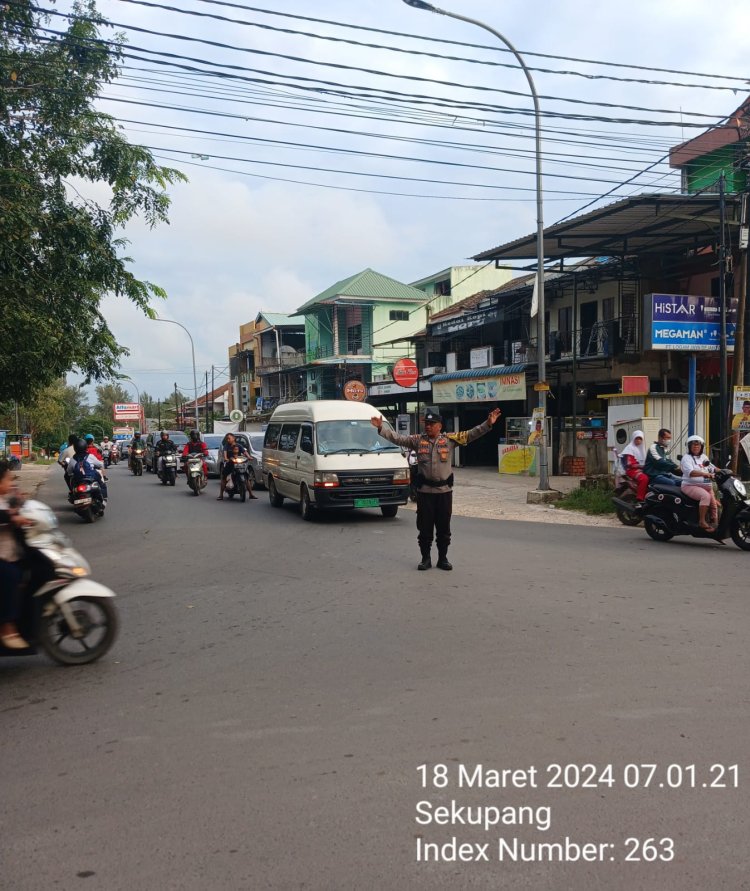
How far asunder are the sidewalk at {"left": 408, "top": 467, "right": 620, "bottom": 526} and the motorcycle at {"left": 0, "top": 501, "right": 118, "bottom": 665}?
1032 cm

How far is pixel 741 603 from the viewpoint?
24.8ft

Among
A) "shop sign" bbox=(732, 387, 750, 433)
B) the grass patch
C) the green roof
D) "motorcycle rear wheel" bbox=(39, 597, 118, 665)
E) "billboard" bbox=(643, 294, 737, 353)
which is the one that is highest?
the green roof

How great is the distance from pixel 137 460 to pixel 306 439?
61.4 ft

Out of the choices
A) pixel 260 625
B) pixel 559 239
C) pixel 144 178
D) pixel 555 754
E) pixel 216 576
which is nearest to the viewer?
pixel 555 754

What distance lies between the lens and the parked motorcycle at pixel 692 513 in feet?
35.8

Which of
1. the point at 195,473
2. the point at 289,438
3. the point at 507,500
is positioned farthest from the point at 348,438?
the point at 195,473

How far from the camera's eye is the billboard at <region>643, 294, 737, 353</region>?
18734 mm

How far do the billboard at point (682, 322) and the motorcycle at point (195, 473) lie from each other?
37.6 feet

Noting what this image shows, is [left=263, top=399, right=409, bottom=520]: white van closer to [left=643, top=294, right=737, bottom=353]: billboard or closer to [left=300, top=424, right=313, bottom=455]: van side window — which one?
[left=300, top=424, right=313, bottom=455]: van side window

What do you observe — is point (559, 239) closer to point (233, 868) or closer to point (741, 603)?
point (741, 603)

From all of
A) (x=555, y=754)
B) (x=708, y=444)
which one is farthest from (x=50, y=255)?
(x=708, y=444)

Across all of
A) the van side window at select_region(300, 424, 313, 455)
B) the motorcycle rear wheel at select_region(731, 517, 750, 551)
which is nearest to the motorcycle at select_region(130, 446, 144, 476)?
the van side window at select_region(300, 424, 313, 455)

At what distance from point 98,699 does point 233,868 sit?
2.38 m

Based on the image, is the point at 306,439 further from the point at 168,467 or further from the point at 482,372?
the point at 482,372
